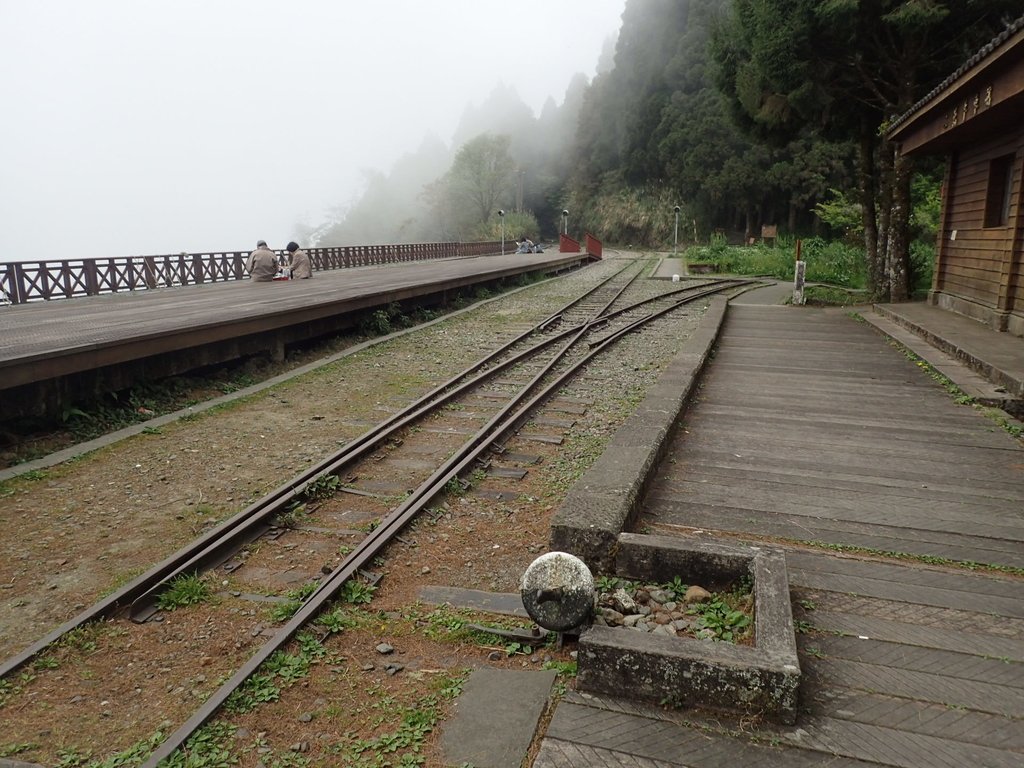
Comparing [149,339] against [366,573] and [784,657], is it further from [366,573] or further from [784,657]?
[784,657]

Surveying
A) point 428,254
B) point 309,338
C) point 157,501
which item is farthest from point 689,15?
point 157,501

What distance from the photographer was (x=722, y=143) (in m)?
47.0

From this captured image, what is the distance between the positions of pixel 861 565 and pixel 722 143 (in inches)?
1886

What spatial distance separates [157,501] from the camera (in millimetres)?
5113

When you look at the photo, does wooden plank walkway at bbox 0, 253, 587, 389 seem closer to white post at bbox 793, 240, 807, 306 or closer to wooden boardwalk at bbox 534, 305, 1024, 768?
wooden boardwalk at bbox 534, 305, 1024, 768

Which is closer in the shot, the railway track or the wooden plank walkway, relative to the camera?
the railway track

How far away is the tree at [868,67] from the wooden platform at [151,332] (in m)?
8.79

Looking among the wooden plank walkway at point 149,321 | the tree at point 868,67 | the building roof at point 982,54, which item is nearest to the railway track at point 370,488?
the wooden plank walkway at point 149,321

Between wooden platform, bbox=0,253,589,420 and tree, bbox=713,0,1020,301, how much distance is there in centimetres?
879

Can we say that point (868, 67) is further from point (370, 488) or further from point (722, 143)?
point (722, 143)

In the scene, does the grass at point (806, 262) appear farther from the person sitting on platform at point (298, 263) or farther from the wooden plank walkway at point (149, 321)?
the person sitting on platform at point (298, 263)

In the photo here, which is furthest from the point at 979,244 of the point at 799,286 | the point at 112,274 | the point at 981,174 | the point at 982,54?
the point at 112,274

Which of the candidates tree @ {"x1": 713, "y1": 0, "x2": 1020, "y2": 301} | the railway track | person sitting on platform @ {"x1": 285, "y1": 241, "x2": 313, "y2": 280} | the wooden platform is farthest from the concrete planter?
person sitting on platform @ {"x1": 285, "y1": 241, "x2": 313, "y2": 280}

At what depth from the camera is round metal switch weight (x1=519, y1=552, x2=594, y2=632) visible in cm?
288
